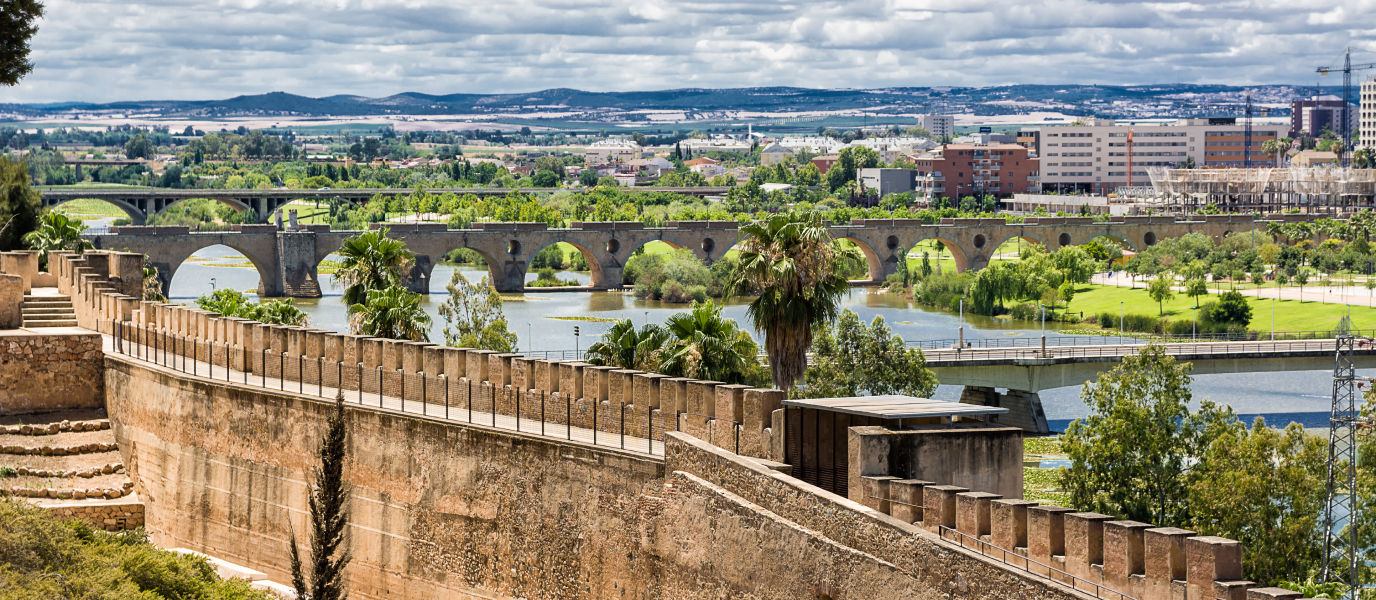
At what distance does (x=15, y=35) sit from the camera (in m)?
27.8

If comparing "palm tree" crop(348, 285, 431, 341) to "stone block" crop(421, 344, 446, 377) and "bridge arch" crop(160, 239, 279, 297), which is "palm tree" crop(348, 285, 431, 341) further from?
"bridge arch" crop(160, 239, 279, 297)

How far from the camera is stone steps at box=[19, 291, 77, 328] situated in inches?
1454

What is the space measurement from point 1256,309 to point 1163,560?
8523 cm

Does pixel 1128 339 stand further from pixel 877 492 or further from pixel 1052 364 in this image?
pixel 877 492

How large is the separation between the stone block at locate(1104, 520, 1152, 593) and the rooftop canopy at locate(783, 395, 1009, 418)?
3.98m

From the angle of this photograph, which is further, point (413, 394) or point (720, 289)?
point (720, 289)

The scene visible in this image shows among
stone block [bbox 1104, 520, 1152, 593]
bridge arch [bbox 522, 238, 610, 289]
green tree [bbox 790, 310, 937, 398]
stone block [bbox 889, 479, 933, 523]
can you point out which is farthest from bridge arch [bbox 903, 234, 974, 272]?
stone block [bbox 1104, 520, 1152, 593]

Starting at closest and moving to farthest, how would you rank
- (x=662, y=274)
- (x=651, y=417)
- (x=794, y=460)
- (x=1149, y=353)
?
(x=794, y=460)
(x=651, y=417)
(x=1149, y=353)
(x=662, y=274)

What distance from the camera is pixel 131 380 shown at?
3284 cm

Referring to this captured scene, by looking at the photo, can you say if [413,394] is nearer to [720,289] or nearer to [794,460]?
[794,460]

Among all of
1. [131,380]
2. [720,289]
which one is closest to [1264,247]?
[720,289]

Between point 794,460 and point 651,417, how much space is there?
2.96m

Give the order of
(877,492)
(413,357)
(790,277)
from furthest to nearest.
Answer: (790,277)
(413,357)
(877,492)

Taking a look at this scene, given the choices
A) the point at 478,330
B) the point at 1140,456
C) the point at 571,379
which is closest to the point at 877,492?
the point at 571,379
